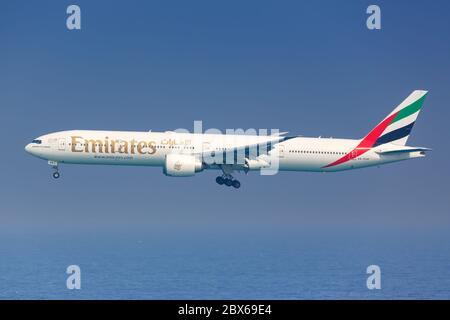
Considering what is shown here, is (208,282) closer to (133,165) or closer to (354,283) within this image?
(354,283)

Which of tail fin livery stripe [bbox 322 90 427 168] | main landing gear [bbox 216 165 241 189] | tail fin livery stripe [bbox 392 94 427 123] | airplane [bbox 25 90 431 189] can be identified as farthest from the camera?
tail fin livery stripe [bbox 392 94 427 123]

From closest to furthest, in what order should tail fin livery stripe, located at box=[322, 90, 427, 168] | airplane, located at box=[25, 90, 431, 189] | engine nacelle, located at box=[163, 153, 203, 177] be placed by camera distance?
engine nacelle, located at box=[163, 153, 203, 177] < airplane, located at box=[25, 90, 431, 189] < tail fin livery stripe, located at box=[322, 90, 427, 168]

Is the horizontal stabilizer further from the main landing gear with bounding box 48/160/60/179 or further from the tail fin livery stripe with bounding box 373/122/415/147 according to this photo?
the main landing gear with bounding box 48/160/60/179

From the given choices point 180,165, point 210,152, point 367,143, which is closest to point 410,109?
point 367,143

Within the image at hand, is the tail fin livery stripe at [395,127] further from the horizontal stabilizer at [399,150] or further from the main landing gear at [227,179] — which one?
the main landing gear at [227,179]

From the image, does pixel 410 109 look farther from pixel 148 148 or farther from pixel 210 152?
pixel 148 148

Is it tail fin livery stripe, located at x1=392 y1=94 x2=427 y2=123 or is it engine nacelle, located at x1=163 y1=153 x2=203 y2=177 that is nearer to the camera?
engine nacelle, located at x1=163 y1=153 x2=203 y2=177

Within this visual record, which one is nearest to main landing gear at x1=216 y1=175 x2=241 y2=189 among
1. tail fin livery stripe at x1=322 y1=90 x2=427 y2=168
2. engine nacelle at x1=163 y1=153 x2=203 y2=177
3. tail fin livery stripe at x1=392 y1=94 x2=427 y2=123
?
engine nacelle at x1=163 y1=153 x2=203 y2=177
